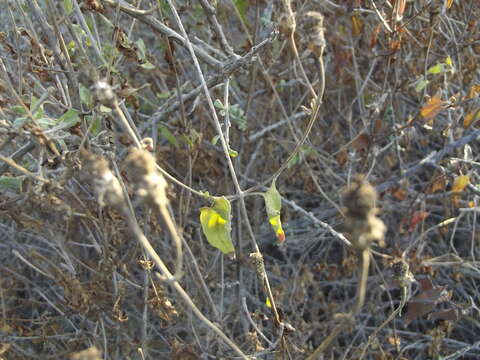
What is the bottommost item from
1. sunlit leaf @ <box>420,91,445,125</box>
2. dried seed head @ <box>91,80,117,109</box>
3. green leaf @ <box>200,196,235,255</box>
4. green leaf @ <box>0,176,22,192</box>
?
sunlit leaf @ <box>420,91,445,125</box>

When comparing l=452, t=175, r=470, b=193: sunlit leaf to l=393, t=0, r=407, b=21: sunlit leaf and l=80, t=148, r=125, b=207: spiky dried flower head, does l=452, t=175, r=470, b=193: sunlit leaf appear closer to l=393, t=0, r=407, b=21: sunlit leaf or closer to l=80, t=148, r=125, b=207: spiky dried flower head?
l=393, t=0, r=407, b=21: sunlit leaf

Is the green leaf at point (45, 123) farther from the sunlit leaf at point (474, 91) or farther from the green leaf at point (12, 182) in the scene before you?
the sunlit leaf at point (474, 91)

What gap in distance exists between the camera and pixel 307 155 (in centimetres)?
171

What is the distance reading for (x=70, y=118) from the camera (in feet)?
3.46

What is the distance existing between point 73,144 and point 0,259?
0.80 meters

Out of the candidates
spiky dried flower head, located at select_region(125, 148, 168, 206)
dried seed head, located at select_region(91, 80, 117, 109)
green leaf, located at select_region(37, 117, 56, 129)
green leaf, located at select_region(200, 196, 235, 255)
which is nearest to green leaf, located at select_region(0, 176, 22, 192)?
green leaf, located at select_region(37, 117, 56, 129)

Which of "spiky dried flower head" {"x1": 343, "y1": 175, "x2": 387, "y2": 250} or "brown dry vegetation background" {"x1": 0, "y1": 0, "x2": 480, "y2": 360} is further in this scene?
"brown dry vegetation background" {"x1": 0, "y1": 0, "x2": 480, "y2": 360}

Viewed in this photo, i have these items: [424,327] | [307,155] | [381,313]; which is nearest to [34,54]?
[307,155]

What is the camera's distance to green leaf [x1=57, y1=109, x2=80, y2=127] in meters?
1.05

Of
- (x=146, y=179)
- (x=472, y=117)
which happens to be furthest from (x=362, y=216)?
(x=472, y=117)

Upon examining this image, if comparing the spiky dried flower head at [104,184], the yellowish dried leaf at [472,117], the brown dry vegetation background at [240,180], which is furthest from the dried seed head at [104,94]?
the yellowish dried leaf at [472,117]

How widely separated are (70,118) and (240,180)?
2.52ft

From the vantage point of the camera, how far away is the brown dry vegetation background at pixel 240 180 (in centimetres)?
119

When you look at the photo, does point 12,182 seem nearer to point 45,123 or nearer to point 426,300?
point 45,123
